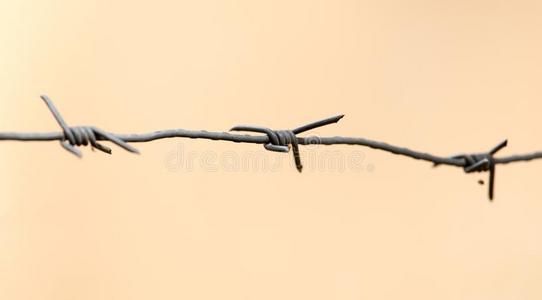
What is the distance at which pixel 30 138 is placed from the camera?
61 cm

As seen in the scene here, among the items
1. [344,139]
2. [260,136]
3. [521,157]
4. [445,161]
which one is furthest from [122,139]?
[521,157]

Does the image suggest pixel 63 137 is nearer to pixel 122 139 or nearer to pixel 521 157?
pixel 122 139

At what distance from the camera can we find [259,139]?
0.74 meters

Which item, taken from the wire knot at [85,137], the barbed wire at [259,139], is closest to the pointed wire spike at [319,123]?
the barbed wire at [259,139]

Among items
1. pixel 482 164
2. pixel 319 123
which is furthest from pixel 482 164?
pixel 319 123

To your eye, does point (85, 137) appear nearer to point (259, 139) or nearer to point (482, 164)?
point (259, 139)

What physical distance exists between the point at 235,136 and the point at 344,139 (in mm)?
137

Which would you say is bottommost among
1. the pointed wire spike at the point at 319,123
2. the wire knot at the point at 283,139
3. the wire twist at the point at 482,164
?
the wire twist at the point at 482,164

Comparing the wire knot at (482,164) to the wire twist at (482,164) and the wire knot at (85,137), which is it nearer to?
the wire twist at (482,164)

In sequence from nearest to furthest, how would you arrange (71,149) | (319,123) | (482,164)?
(71,149) → (319,123) → (482,164)

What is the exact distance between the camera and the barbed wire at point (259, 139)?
621mm

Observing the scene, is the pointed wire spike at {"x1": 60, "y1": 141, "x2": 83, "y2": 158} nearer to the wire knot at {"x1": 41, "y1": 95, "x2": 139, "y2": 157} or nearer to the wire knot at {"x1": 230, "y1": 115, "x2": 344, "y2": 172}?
the wire knot at {"x1": 41, "y1": 95, "x2": 139, "y2": 157}

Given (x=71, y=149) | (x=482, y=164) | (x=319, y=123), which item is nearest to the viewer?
(x=71, y=149)

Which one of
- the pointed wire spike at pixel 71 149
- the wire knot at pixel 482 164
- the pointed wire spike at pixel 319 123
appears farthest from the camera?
the wire knot at pixel 482 164
